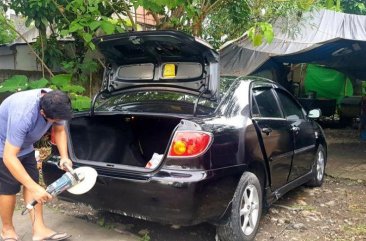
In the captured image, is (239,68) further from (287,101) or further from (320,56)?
(287,101)

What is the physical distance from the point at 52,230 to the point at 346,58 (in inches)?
295

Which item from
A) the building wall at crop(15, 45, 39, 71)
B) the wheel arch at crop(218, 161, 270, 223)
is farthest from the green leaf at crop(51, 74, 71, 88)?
the wheel arch at crop(218, 161, 270, 223)

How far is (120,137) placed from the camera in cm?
426

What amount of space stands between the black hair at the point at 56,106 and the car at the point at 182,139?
71 centimetres

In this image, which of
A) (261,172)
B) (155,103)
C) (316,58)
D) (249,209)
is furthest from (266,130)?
(316,58)

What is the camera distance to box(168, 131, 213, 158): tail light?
3100 mm

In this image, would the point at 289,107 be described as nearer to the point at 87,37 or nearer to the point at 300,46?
the point at 87,37

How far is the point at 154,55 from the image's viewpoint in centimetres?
392

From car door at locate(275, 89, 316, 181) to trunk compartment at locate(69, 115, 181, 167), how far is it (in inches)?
57.1

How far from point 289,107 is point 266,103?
→ 745mm

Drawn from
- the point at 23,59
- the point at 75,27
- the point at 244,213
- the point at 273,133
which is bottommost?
the point at 244,213

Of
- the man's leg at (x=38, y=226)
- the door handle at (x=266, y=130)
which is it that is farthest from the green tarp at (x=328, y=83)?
the man's leg at (x=38, y=226)

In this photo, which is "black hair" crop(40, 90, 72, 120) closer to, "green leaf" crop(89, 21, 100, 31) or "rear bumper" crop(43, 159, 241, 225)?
"rear bumper" crop(43, 159, 241, 225)

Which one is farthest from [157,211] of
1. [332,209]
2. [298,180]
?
[332,209]
